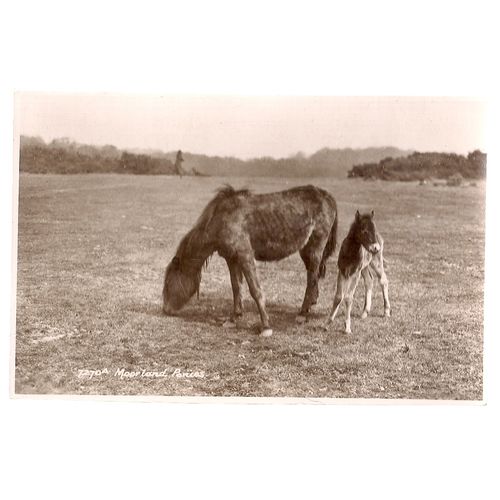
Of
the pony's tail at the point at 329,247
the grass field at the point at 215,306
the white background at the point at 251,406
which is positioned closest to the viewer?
the white background at the point at 251,406

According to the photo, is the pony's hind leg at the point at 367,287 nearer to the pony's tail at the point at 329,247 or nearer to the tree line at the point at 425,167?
the pony's tail at the point at 329,247

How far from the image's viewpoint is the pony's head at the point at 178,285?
3.49 m

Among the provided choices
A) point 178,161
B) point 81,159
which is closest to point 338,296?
point 178,161

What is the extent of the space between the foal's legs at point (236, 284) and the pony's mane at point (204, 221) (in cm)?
17

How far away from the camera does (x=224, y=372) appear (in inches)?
134

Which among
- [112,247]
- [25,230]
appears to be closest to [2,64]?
[25,230]

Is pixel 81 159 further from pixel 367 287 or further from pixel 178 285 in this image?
pixel 367 287

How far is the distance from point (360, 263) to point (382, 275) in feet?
0.45

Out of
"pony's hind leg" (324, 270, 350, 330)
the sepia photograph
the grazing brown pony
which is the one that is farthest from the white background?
the grazing brown pony

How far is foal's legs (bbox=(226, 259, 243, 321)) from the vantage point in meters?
3.48

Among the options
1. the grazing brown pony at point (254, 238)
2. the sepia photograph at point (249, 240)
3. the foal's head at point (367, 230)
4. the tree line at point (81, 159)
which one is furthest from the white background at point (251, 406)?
the foal's head at point (367, 230)

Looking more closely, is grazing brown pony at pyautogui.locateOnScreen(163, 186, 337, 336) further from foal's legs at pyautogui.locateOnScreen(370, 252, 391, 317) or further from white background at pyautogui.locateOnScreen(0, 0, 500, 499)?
white background at pyautogui.locateOnScreen(0, 0, 500, 499)

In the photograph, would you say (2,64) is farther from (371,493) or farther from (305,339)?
(371,493)

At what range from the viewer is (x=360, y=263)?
3508 mm
